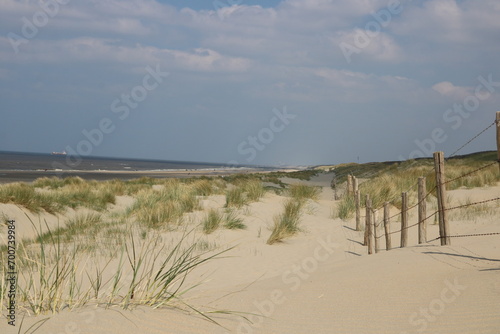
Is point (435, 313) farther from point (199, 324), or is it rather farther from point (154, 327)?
point (154, 327)

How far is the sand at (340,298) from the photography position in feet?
12.6

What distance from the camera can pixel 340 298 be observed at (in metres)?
5.02

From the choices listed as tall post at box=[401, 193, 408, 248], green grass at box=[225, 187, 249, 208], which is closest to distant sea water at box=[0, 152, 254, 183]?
green grass at box=[225, 187, 249, 208]

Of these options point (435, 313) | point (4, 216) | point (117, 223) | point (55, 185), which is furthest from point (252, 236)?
point (55, 185)

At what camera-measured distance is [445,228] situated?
7605 mm

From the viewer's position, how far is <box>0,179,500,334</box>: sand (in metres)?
3.84

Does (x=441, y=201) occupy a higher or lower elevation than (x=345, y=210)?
higher

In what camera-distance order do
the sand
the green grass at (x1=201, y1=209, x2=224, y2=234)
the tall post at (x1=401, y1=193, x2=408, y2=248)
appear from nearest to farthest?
the sand, the tall post at (x1=401, y1=193, x2=408, y2=248), the green grass at (x1=201, y1=209, x2=224, y2=234)

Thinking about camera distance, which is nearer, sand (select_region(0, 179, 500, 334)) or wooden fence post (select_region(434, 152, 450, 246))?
sand (select_region(0, 179, 500, 334))

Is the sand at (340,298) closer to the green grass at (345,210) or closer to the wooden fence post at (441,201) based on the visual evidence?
the wooden fence post at (441,201)

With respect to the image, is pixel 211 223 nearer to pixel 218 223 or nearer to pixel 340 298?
pixel 218 223

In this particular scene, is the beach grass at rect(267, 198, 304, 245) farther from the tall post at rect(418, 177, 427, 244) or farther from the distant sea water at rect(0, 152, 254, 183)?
the distant sea water at rect(0, 152, 254, 183)

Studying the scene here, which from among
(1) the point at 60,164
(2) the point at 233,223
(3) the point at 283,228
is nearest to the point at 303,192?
(2) the point at 233,223

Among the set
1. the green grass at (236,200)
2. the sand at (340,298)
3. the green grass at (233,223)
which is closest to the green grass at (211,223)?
the green grass at (233,223)
